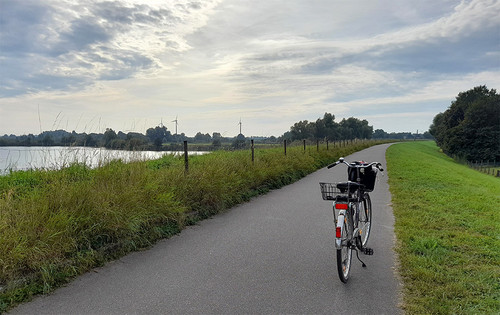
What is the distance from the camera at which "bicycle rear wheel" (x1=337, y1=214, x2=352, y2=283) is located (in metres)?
3.90

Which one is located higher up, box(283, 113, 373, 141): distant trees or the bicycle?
box(283, 113, 373, 141): distant trees

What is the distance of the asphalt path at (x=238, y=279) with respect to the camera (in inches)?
138

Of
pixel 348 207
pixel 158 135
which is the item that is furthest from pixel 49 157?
pixel 348 207

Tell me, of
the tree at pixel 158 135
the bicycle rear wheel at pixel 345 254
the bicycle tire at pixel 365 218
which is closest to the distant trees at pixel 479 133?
the tree at pixel 158 135

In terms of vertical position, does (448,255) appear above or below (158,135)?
below

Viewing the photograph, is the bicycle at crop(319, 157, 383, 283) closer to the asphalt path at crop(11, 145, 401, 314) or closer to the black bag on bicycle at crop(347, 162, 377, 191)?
the black bag on bicycle at crop(347, 162, 377, 191)

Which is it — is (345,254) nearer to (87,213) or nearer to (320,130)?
(87,213)

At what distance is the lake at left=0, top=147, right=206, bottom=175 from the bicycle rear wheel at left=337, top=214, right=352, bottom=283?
18.4ft

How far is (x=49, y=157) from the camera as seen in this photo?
6.93 metres

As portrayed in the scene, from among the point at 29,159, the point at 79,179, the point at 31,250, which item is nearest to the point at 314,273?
the point at 31,250

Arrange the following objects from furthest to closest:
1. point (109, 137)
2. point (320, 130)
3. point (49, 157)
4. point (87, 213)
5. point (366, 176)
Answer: point (320, 130), point (109, 137), point (49, 157), point (87, 213), point (366, 176)

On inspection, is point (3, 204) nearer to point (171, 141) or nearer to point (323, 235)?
point (323, 235)

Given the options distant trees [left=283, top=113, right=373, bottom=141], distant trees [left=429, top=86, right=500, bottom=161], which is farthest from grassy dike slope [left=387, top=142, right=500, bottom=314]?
distant trees [left=283, top=113, right=373, bottom=141]

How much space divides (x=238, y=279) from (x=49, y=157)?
5.12 metres
